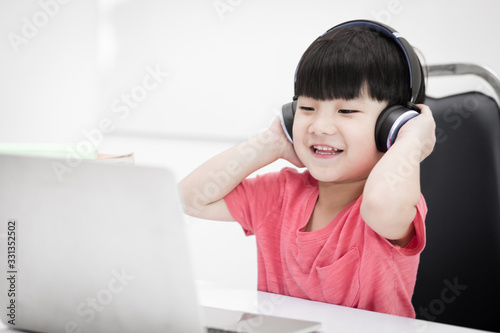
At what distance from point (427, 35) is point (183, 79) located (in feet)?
5.25

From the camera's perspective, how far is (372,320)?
0.76 m

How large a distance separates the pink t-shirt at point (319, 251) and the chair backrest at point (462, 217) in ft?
0.34

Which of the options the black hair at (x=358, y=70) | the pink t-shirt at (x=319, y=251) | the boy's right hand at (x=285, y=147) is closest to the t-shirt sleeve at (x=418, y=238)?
the pink t-shirt at (x=319, y=251)

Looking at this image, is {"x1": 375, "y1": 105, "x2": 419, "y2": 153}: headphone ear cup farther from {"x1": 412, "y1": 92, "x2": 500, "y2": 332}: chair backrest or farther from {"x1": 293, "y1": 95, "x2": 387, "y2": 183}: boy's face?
{"x1": 412, "y1": 92, "x2": 500, "y2": 332}: chair backrest

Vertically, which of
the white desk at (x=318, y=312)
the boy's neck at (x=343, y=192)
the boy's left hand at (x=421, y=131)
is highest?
the boy's left hand at (x=421, y=131)

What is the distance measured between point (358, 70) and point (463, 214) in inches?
13.9

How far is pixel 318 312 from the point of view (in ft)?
2.64

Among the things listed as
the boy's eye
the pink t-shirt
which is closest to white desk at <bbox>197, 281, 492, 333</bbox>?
the pink t-shirt

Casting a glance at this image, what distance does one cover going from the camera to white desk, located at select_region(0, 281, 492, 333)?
2.35 feet

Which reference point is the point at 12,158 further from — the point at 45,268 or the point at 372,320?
the point at 372,320

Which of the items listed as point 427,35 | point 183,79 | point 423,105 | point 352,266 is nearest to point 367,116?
point 423,105

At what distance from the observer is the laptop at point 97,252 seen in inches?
20.3

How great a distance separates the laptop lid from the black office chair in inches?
27.1

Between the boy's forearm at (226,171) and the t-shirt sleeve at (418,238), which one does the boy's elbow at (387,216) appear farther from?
the boy's forearm at (226,171)
